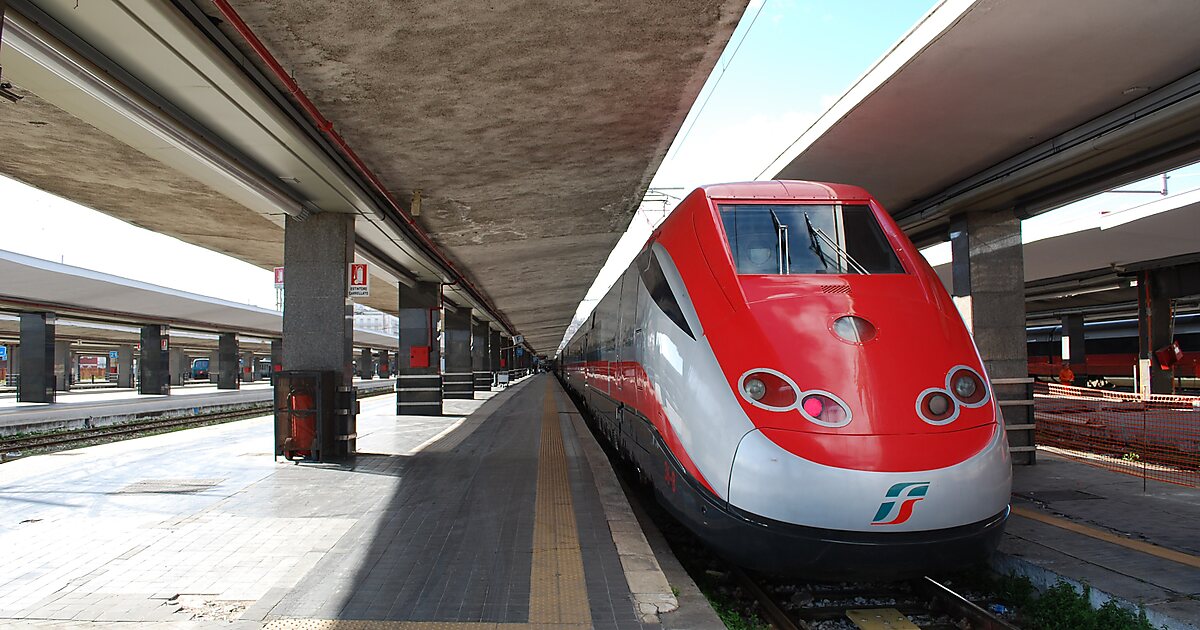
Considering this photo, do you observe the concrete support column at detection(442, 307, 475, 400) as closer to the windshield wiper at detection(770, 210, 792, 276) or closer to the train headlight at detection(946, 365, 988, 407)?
the windshield wiper at detection(770, 210, 792, 276)

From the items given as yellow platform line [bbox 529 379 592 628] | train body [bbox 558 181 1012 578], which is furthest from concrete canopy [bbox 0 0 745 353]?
yellow platform line [bbox 529 379 592 628]

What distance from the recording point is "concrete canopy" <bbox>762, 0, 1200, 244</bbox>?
5.84 meters

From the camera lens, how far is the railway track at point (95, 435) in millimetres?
15148

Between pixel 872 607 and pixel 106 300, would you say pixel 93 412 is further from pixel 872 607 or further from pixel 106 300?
pixel 872 607

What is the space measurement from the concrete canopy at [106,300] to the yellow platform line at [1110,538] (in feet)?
81.3

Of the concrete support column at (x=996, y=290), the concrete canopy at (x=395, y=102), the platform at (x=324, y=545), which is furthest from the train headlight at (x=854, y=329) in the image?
the concrete support column at (x=996, y=290)

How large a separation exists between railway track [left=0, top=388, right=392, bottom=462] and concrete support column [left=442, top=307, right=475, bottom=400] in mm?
7212

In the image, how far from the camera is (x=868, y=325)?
463 cm

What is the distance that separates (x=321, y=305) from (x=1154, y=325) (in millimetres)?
27176

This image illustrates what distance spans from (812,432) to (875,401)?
1.44ft

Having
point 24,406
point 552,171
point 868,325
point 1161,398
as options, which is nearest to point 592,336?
point 552,171

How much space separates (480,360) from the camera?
128 ft

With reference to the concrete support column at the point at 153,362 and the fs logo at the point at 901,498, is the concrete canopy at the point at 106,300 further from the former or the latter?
the fs logo at the point at 901,498

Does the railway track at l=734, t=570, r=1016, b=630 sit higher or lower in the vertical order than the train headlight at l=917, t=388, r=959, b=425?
lower
